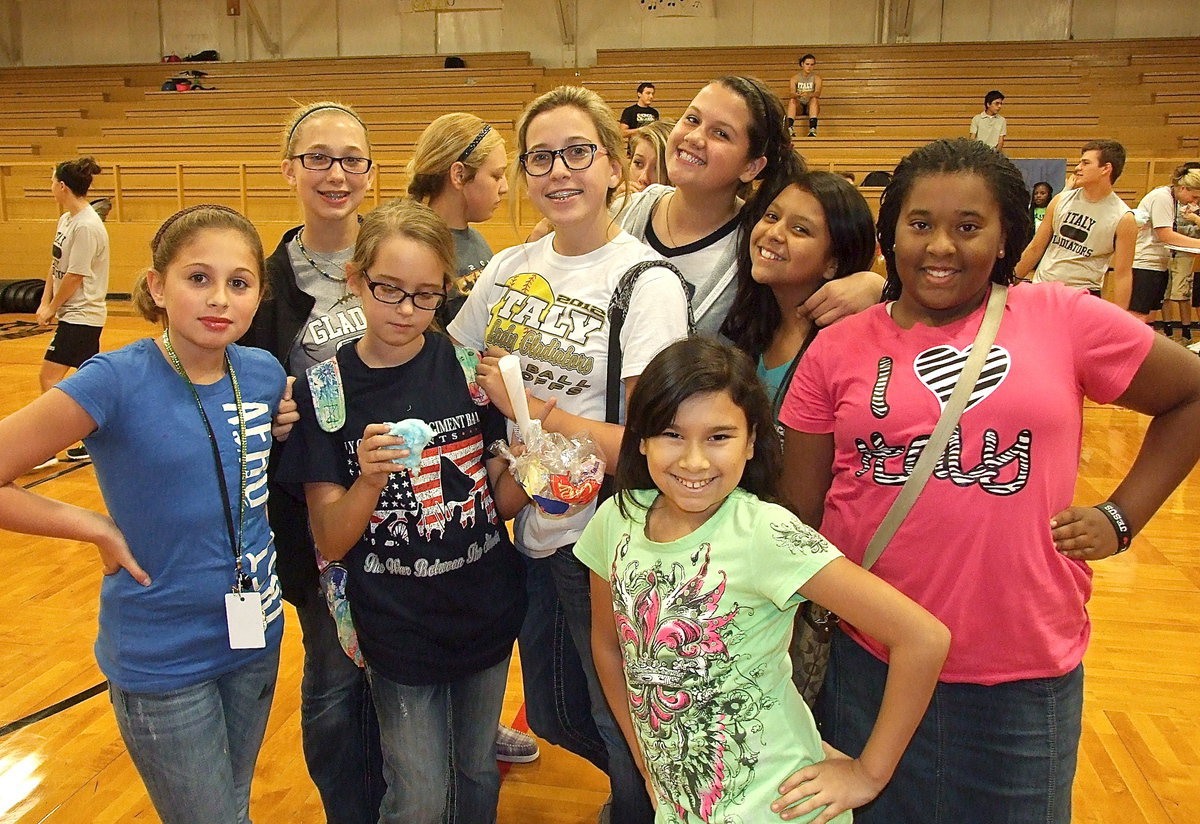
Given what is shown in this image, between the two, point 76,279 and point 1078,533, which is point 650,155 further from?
point 76,279

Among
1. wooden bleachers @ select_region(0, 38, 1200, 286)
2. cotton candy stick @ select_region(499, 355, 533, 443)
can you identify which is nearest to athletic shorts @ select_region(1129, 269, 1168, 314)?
wooden bleachers @ select_region(0, 38, 1200, 286)

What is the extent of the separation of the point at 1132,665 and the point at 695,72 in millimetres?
12930

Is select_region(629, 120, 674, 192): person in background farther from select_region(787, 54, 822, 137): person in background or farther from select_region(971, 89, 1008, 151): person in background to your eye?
select_region(787, 54, 822, 137): person in background

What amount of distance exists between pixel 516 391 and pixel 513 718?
167 centimetres

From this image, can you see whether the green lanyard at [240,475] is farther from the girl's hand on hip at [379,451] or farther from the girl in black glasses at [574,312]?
the girl in black glasses at [574,312]

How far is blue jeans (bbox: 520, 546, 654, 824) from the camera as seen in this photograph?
1.90m

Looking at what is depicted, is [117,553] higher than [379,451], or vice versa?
[379,451]

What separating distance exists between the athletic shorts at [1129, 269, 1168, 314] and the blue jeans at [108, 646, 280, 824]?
26.8ft

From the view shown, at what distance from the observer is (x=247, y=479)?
1.66 metres

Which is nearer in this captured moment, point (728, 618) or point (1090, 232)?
point (728, 618)

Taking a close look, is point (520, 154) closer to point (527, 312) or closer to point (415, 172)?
point (527, 312)

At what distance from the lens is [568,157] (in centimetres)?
183

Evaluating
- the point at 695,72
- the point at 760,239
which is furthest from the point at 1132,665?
the point at 695,72

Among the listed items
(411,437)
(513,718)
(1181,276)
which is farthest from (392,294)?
(1181,276)
